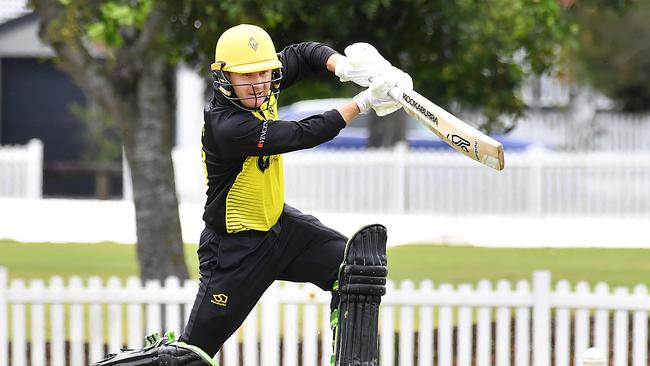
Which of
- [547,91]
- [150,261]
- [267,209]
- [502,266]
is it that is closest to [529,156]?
[502,266]

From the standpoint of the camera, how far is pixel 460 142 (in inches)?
203

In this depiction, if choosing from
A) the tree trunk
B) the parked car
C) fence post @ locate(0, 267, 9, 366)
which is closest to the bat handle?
fence post @ locate(0, 267, 9, 366)

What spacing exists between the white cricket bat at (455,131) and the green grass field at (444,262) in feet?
19.8

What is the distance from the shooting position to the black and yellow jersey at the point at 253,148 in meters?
5.25

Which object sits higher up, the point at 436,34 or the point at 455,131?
the point at 436,34

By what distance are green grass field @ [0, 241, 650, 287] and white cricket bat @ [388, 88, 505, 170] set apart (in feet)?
19.8

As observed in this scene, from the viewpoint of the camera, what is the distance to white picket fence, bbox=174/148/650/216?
16766 millimetres

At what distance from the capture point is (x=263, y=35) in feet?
17.7

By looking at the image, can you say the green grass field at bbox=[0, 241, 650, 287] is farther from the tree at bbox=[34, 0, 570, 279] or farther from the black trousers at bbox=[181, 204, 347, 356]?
the black trousers at bbox=[181, 204, 347, 356]

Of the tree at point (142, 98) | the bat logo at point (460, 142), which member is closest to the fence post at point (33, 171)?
the tree at point (142, 98)

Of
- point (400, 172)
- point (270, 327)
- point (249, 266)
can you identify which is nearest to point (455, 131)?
point (249, 266)

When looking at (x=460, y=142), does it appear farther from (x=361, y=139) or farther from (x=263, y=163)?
(x=361, y=139)

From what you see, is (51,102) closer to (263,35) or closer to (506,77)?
(506,77)

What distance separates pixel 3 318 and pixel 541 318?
296 centimetres
